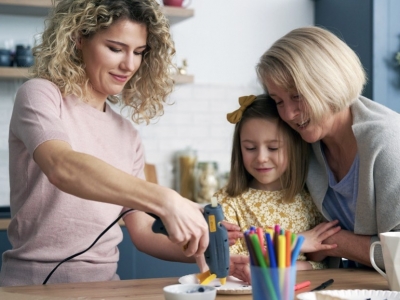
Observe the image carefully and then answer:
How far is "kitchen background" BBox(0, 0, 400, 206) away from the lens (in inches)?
163

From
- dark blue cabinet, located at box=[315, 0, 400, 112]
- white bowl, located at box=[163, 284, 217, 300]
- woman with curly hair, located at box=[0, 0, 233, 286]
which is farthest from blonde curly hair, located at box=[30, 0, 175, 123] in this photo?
dark blue cabinet, located at box=[315, 0, 400, 112]

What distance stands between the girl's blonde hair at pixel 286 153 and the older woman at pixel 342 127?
0.36 ft

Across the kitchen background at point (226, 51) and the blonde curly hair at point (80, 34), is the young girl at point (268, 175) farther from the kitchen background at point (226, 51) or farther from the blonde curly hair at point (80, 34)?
the kitchen background at point (226, 51)

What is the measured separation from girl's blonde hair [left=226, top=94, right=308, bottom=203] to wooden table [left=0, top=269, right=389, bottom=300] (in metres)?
0.42

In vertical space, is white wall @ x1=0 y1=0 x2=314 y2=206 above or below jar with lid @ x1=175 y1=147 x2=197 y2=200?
above

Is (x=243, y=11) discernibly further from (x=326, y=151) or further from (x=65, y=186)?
(x=65, y=186)

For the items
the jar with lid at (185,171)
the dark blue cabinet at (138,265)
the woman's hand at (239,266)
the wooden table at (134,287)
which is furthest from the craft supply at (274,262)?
the jar with lid at (185,171)

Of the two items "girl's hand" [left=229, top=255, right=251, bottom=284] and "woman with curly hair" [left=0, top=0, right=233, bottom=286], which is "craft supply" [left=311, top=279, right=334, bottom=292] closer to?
"girl's hand" [left=229, top=255, right=251, bottom=284]

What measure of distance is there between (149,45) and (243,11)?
236cm

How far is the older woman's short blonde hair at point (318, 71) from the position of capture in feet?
6.75

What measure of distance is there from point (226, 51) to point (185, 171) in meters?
0.88

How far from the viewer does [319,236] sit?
218 centimetres

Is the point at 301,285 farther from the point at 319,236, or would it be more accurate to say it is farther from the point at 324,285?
the point at 319,236

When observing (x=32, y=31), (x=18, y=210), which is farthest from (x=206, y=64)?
(x=18, y=210)
